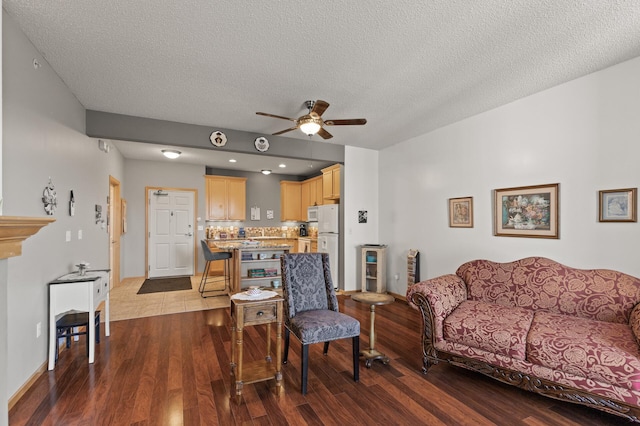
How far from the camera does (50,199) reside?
109 inches

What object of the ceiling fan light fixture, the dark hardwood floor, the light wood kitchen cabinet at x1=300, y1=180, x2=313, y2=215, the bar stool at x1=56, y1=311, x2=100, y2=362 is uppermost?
the ceiling fan light fixture

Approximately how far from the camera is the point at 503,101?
11.7 ft

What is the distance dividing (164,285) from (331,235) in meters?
3.57

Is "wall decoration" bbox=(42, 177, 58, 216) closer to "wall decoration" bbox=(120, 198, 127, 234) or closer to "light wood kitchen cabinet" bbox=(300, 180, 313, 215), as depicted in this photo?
"wall decoration" bbox=(120, 198, 127, 234)

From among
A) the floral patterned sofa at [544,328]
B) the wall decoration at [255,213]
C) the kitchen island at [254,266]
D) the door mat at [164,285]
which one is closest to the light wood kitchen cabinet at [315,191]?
the wall decoration at [255,213]

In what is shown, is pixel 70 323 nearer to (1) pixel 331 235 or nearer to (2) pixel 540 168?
(1) pixel 331 235

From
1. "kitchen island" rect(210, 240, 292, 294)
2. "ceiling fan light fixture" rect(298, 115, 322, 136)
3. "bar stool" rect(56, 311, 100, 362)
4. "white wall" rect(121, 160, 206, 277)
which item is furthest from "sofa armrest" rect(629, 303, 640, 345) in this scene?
"white wall" rect(121, 160, 206, 277)

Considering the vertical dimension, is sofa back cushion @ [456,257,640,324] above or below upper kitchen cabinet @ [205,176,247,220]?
below

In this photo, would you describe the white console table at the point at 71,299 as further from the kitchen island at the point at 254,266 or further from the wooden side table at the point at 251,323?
the kitchen island at the point at 254,266

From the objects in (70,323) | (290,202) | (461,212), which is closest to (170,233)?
(290,202)

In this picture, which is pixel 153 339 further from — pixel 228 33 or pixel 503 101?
pixel 503 101

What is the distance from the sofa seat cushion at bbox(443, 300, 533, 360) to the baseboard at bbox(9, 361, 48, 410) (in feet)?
11.0

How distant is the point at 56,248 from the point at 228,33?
102 inches

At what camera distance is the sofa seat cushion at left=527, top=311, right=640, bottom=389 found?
197 centimetres
